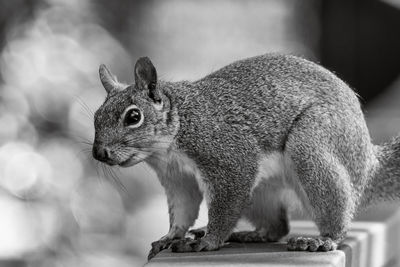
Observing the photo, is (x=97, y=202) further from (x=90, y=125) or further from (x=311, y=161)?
(x=311, y=161)

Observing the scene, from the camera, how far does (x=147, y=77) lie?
3.01 m

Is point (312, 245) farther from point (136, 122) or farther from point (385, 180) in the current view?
point (136, 122)

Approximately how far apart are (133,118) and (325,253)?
793 mm

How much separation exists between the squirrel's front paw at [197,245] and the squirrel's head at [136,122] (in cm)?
33

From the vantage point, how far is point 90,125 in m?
6.57

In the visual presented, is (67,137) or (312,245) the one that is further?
(67,137)

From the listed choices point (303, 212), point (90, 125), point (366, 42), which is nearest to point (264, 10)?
point (366, 42)

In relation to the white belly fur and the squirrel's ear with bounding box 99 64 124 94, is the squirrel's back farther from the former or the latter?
the squirrel's ear with bounding box 99 64 124 94

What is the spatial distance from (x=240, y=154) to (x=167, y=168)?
0.87 ft

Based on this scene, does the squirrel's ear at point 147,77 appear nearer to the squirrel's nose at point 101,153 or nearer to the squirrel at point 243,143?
the squirrel at point 243,143

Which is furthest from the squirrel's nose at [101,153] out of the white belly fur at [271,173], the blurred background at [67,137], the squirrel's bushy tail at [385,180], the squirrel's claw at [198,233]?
the blurred background at [67,137]

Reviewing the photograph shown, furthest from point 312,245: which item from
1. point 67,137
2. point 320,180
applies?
point 67,137

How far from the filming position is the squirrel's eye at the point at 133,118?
2951 millimetres

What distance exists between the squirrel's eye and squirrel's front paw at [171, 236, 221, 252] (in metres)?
0.44
